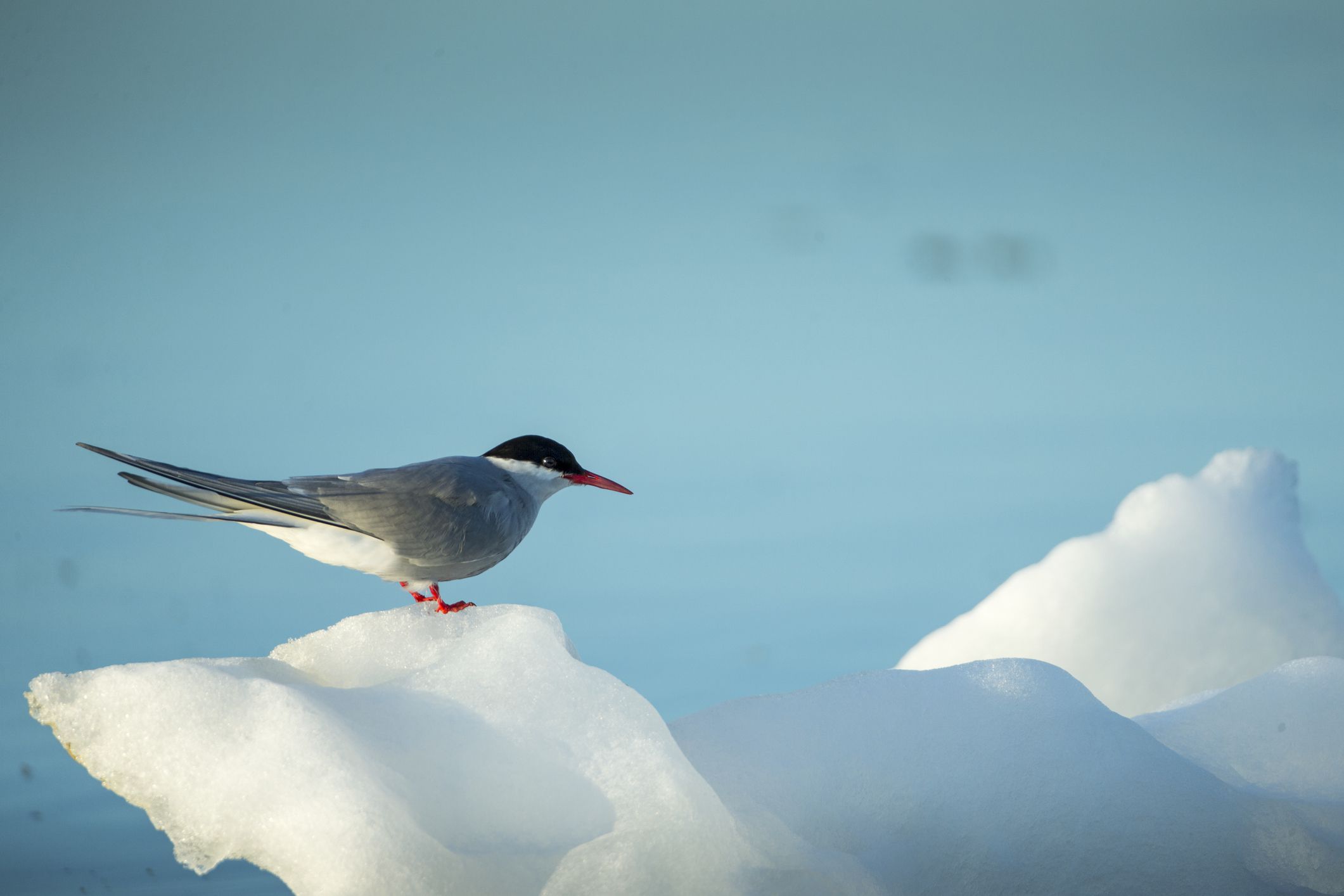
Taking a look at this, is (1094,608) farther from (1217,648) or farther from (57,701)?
(57,701)

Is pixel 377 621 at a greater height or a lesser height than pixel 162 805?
greater

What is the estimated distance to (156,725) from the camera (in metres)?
2.55

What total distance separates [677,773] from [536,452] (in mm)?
1320

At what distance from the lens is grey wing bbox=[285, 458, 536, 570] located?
3.16 meters

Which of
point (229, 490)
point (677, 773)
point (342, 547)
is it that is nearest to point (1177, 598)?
point (677, 773)

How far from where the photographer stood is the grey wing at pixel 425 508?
10.4ft

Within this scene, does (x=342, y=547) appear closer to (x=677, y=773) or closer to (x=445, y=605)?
(x=445, y=605)

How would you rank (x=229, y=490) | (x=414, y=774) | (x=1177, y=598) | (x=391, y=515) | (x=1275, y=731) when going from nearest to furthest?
1. (x=414, y=774)
2. (x=229, y=490)
3. (x=391, y=515)
4. (x=1275, y=731)
5. (x=1177, y=598)

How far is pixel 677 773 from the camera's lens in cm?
271

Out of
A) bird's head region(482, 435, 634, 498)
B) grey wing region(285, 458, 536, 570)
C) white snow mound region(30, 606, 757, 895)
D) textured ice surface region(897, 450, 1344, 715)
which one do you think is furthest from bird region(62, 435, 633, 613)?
textured ice surface region(897, 450, 1344, 715)

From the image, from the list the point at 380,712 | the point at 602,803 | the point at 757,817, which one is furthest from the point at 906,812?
the point at 380,712

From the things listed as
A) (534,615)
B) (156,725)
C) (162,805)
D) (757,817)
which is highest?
(534,615)

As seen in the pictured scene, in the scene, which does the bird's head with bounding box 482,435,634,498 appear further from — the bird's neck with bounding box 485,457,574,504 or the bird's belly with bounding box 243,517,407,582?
the bird's belly with bounding box 243,517,407,582

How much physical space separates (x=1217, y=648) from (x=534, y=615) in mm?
3799
